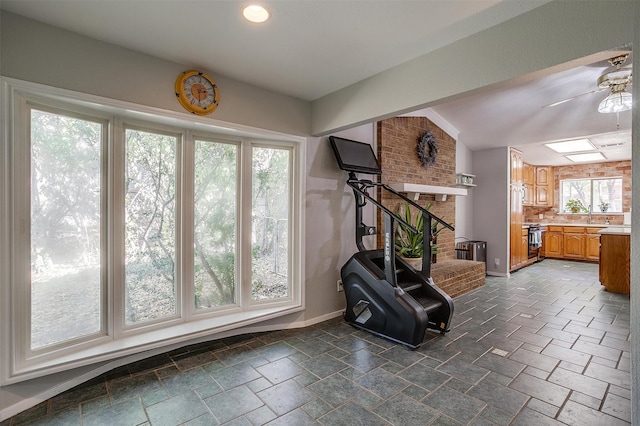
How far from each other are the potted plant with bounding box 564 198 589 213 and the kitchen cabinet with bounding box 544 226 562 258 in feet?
2.70

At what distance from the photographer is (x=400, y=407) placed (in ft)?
6.41

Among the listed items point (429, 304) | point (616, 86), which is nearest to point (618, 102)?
point (616, 86)

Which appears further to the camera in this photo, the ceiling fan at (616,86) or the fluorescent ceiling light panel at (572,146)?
the fluorescent ceiling light panel at (572,146)

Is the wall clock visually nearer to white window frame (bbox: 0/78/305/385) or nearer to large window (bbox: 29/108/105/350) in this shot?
white window frame (bbox: 0/78/305/385)

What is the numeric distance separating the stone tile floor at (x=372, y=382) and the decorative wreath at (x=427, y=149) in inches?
101

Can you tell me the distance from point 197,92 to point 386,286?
2481 millimetres

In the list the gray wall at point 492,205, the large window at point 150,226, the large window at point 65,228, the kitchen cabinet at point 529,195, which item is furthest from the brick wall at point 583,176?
the large window at point 65,228

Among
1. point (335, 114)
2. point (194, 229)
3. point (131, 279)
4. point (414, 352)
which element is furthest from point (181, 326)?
point (335, 114)

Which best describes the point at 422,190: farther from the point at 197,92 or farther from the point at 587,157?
the point at 587,157

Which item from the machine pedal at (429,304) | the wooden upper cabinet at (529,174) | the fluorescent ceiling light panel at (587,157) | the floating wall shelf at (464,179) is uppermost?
the fluorescent ceiling light panel at (587,157)

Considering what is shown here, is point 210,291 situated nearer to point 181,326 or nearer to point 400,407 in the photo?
point 181,326

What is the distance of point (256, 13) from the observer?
186cm

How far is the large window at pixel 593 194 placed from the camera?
765 centimetres

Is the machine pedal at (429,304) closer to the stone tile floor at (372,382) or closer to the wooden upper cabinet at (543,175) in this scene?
the stone tile floor at (372,382)
